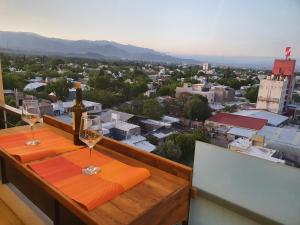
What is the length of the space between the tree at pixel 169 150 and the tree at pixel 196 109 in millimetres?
251

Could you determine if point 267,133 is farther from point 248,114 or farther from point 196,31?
point 196,31

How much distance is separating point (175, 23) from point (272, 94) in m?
0.93

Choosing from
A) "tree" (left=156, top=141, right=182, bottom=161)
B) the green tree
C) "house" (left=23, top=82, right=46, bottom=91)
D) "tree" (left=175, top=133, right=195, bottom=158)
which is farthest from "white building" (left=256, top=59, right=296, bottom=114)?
the green tree

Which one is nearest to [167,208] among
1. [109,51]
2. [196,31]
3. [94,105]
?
[94,105]

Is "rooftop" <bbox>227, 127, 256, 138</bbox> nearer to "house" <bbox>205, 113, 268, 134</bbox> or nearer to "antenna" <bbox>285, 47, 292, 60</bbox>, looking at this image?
"house" <bbox>205, 113, 268, 134</bbox>

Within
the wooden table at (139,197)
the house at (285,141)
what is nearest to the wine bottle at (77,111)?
the wooden table at (139,197)

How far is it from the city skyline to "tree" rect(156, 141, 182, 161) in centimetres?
76

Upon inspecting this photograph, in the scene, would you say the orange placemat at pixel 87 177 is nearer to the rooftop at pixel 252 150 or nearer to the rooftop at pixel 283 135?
the rooftop at pixel 252 150

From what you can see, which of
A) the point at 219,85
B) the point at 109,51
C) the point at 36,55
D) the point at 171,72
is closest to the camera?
the point at 219,85

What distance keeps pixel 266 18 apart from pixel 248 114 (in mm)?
580

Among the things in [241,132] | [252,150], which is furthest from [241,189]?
[241,132]

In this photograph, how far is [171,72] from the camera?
2084 millimetres

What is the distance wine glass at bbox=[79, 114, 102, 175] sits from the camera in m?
1.20

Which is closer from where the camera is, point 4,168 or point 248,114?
point 248,114
